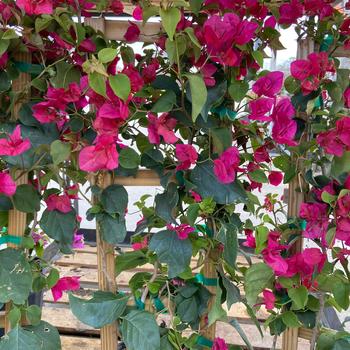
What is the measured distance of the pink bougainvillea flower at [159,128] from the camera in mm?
631

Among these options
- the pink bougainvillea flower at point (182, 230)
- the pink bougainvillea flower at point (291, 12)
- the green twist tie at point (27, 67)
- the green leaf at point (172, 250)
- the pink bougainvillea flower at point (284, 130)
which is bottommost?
the green leaf at point (172, 250)

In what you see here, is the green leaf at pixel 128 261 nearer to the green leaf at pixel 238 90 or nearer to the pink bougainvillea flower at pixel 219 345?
the pink bougainvillea flower at pixel 219 345

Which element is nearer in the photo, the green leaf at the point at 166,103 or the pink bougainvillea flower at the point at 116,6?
the green leaf at the point at 166,103

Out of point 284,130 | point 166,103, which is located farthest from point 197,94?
point 284,130

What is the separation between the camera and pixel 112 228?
72cm

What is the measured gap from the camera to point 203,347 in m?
0.82

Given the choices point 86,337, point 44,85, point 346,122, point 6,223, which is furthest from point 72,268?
point 346,122

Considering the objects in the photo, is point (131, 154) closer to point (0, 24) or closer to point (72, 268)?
point (0, 24)

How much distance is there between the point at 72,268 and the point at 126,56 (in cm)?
138

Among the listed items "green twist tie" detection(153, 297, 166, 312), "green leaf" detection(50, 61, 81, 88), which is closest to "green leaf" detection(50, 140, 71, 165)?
"green leaf" detection(50, 61, 81, 88)

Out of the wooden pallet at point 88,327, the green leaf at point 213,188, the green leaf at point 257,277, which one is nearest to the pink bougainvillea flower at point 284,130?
the green leaf at point 213,188

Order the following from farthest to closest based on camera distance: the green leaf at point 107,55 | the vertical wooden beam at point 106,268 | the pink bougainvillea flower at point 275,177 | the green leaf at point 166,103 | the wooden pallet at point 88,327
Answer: the wooden pallet at point 88,327
the pink bougainvillea flower at point 275,177
the vertical wooden beam at point 106,268
the green leaf at point 166,103
the green leaf at point 107,55

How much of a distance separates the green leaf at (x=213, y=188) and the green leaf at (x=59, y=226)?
218 mm

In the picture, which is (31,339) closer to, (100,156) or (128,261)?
(128,261)
